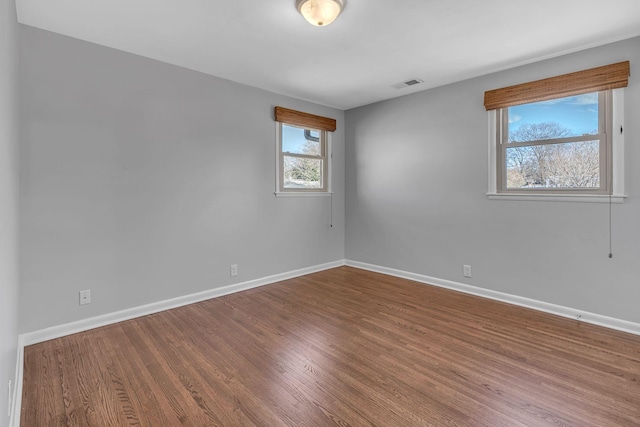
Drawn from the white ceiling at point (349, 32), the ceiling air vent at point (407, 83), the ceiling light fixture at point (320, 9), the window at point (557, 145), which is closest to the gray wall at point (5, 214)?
the white ceiling at point (349, 32)

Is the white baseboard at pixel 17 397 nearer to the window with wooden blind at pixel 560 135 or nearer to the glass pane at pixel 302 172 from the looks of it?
the glass pane at pixel 302 172

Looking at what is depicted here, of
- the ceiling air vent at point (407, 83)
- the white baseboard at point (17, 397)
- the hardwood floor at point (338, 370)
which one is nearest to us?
the white baseboard at point (17, 397)

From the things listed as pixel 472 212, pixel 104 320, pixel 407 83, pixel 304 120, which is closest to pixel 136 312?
pixel 104 320

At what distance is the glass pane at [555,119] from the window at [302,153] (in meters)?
2.42

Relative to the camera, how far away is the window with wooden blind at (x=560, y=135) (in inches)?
108

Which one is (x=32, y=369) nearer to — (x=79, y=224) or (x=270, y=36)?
(x=79, y=224)

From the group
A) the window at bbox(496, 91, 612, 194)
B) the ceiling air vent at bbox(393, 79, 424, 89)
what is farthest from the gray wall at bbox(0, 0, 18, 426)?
the window at bbox(496, 91, 612, 194)

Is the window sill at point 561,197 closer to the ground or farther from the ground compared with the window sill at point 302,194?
closer to the ground

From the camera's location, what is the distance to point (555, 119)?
3.11 meters

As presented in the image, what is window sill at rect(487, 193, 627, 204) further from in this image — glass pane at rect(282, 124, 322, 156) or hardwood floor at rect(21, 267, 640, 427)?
glass pane at rect(282, 124, 322, 156)

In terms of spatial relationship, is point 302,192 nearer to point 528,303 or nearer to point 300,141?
point 300,141

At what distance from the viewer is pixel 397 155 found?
14.4ft

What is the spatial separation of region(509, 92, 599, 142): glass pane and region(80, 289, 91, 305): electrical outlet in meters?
4.34

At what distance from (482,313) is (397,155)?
2.24 m
